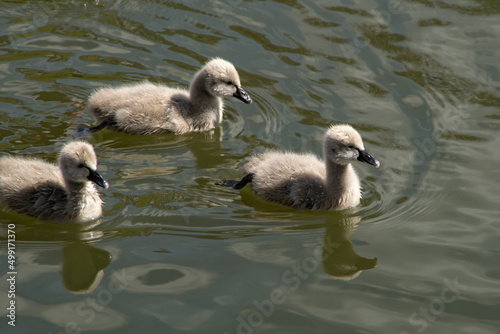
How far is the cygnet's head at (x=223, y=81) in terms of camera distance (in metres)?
7.78

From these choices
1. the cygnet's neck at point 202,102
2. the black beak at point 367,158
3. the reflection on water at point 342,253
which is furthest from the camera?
the cygnet's neck at point 202,102

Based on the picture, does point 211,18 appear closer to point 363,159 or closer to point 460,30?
point 460,30

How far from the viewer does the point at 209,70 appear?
7805mm

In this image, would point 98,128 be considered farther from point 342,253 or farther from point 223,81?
point 342,253

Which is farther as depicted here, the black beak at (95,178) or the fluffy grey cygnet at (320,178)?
the fluffy grey cygnet at (320,178)

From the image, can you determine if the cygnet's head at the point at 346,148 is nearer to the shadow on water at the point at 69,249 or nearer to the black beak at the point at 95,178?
the black beak at the point at 95,178

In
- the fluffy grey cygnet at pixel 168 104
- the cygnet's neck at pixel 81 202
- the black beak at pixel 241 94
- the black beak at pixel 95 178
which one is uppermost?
the black beak at pixel 241 94

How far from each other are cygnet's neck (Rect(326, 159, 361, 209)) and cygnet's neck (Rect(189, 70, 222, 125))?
1946mm

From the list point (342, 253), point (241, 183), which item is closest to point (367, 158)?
point (342, 253)

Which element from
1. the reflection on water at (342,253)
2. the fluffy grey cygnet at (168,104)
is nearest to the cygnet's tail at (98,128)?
the fluffy grey cygnet at (168,104)

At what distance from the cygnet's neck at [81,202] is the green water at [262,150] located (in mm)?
Answer: 150

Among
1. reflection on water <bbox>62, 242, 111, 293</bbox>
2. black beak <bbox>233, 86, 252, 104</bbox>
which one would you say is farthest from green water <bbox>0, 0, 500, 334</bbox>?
black beak <bbox>233, 86, 252, 104</bbox>

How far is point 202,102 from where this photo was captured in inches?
312

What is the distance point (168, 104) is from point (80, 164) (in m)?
2.00
